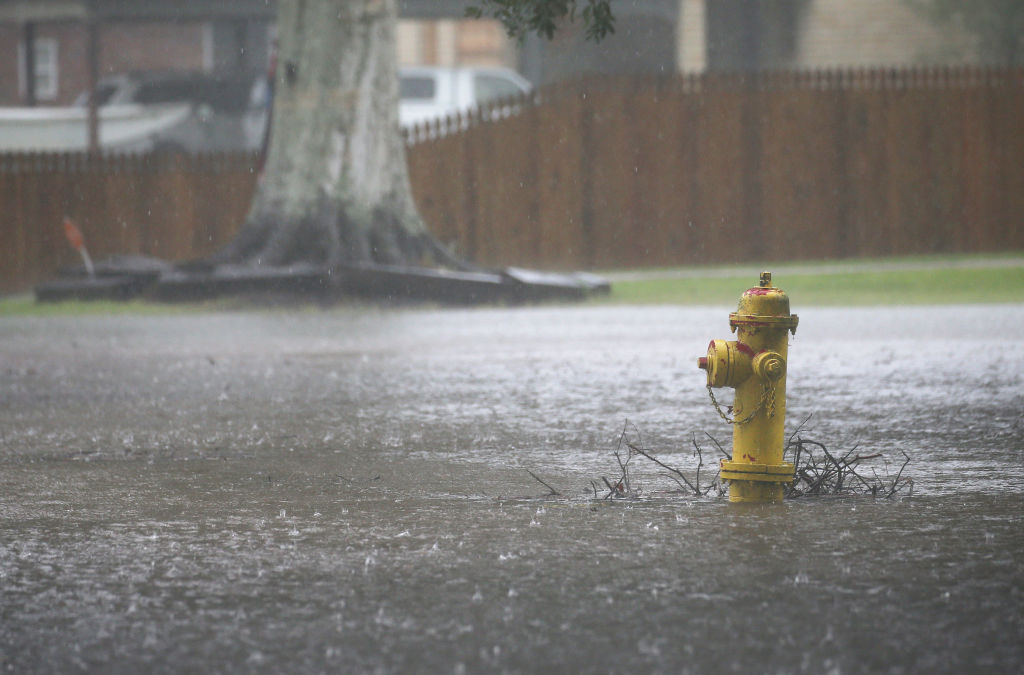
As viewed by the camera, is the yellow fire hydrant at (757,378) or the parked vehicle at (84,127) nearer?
the yellow fire hydrant at (757,378)

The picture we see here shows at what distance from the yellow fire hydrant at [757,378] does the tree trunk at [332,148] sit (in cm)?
1177

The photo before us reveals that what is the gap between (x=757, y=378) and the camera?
18.8 ft

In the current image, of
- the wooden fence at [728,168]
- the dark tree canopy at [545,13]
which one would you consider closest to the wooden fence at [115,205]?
the wooden fence at [728,168]

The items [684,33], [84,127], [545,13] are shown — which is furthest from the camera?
[684,33]

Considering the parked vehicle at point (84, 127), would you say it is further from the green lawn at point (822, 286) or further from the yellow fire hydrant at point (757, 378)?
the yellow fire hydrant at point (757, 378)

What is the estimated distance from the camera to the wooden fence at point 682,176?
20766mm

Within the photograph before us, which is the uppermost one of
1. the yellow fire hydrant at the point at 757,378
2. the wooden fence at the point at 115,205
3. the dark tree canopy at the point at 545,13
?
the dark tree canopy at the point at 545,13

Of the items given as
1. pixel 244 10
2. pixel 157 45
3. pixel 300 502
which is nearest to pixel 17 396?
pixel 300 502

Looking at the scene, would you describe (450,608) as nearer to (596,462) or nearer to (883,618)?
(883,618)

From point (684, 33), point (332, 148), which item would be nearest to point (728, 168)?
point (332, 148)

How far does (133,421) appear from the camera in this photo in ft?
27.7

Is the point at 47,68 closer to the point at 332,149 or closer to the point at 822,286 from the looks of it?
the point at 332,149

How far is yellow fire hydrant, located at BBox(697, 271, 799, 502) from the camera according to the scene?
5.66m

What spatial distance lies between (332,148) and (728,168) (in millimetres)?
5624
